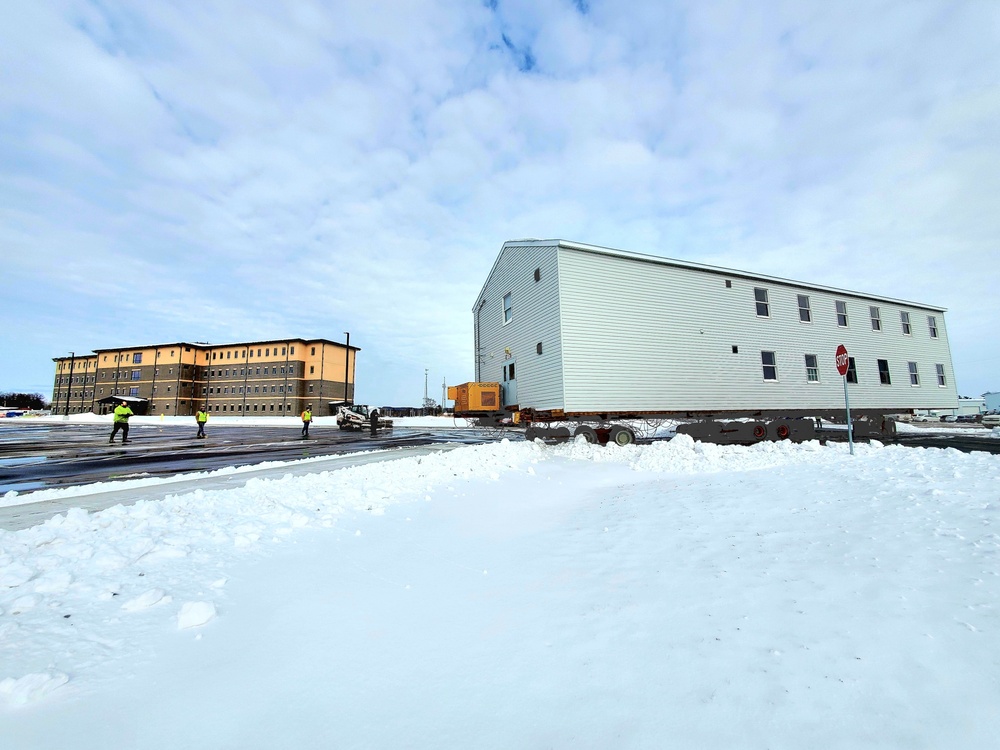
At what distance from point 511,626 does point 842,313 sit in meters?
23.8

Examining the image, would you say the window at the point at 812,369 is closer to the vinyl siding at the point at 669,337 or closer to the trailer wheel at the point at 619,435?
the vinyl siding at the point at 669,337

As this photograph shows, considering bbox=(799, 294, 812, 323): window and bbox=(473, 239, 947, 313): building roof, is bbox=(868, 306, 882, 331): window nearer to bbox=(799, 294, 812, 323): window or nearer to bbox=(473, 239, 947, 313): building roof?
bbox=(473, 239, 947, 313): building roof

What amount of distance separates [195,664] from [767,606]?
3.84 meters

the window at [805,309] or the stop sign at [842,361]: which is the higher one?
the window at [805,309]

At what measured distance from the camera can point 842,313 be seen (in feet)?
66.8

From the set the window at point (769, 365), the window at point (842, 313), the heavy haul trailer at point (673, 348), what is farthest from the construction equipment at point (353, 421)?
the window at point (842, 313)

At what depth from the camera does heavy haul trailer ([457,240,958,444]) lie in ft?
50.6

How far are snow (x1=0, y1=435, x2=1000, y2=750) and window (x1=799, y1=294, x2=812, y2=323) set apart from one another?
1599 centimetres

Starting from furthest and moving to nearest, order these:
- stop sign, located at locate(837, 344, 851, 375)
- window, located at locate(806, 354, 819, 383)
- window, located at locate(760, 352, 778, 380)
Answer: window, located at locate(806, 354, 819, 383) < window, located at locate(760, 352, 778, 380) < stop sign, located at locate(837, 344, 851, 375)

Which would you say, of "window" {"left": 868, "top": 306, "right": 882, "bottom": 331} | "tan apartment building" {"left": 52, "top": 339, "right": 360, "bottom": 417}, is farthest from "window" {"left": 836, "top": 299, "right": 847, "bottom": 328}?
"tan apartment building" {"left": 52, "top": 339, "right": 360, "bottom": 417}

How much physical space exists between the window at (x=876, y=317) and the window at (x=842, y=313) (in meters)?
1.84

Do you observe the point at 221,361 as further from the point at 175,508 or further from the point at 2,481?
the point at 175,508

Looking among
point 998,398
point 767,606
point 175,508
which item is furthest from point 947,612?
point 998,398

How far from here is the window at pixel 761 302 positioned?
18.6 meters
